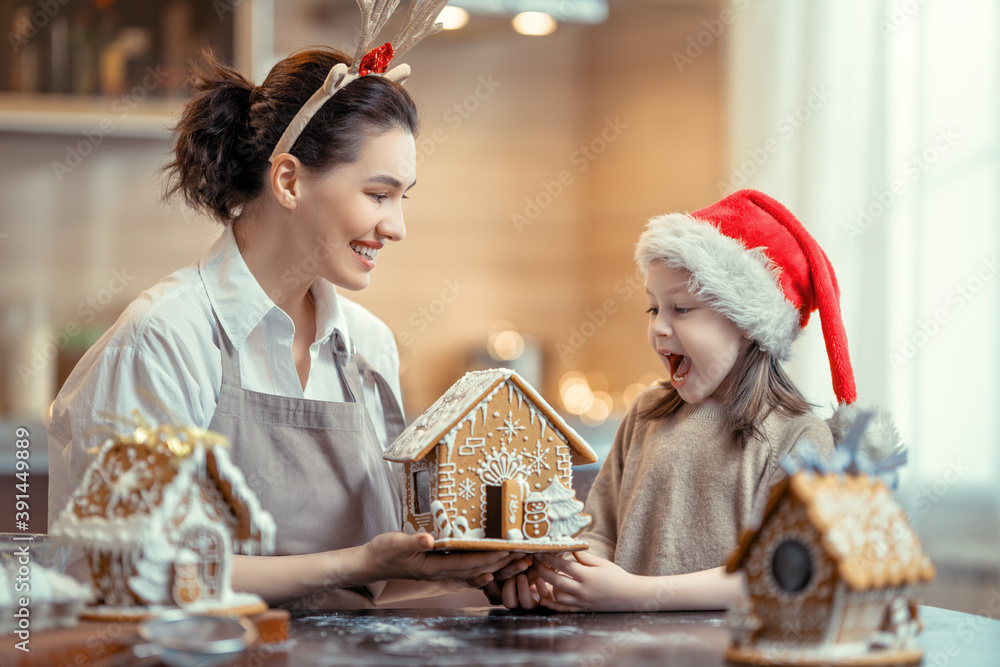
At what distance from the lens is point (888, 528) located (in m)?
0.99

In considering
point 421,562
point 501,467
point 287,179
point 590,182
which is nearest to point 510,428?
point 501,467

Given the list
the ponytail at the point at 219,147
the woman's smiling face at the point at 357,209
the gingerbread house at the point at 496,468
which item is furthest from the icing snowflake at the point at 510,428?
the ponytail at the point at 219,147

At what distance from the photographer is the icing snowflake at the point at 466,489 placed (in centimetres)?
132

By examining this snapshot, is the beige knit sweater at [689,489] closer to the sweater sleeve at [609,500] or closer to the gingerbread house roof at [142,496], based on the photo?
the sweater sleeve at [609,500]

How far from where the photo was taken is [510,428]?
1363 mm

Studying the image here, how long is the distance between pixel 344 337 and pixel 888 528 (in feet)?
3.17

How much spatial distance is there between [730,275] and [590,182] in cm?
276

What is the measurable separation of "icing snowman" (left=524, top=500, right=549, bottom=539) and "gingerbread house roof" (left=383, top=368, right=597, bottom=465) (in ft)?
0.41

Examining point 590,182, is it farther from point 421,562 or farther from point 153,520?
point 153,520

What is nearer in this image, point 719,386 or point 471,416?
point 471,416

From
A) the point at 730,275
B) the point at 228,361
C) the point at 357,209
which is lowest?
the point at 228,361

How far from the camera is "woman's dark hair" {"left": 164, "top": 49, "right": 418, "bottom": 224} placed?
1545 millimetres

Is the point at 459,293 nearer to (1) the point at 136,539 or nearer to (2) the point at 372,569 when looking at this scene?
(2) the point at 372,569

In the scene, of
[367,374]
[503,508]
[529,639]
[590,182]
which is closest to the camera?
[529,639]
